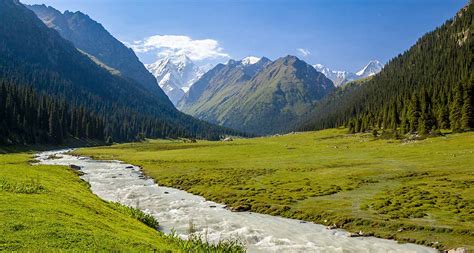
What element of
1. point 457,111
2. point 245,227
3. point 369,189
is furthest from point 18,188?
point 457,111

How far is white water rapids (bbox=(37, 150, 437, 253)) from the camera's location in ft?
111

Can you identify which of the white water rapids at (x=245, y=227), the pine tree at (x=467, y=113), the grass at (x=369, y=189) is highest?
the pine tree at (x=467, y=113)

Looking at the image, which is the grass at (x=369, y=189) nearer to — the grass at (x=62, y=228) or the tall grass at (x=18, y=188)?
the grass at (x=62, y=228)

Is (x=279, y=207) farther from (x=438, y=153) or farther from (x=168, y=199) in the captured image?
(x=438, y=153)

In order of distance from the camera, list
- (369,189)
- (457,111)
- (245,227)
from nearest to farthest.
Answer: (245,227), (369,189), (457,111)

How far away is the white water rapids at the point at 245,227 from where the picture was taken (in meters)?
33.7

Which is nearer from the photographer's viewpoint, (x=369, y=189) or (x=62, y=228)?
(x=62, y=228)

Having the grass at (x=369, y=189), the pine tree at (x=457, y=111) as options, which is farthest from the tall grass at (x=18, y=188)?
the pine tree at (x=457, y=111)

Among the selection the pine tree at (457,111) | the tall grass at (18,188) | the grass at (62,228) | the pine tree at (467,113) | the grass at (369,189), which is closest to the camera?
the grass at (62,228)

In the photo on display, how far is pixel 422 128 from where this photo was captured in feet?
429

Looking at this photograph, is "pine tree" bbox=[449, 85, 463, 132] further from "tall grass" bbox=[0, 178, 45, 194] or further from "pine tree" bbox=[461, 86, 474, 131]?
"tall grass" bbox=[0, 178, 45, 194]

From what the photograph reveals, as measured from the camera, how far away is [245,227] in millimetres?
40344

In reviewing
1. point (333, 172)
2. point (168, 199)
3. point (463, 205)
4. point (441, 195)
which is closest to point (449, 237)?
point (463, 205)

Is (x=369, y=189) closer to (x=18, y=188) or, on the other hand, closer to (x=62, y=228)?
(x=18, y=188)
